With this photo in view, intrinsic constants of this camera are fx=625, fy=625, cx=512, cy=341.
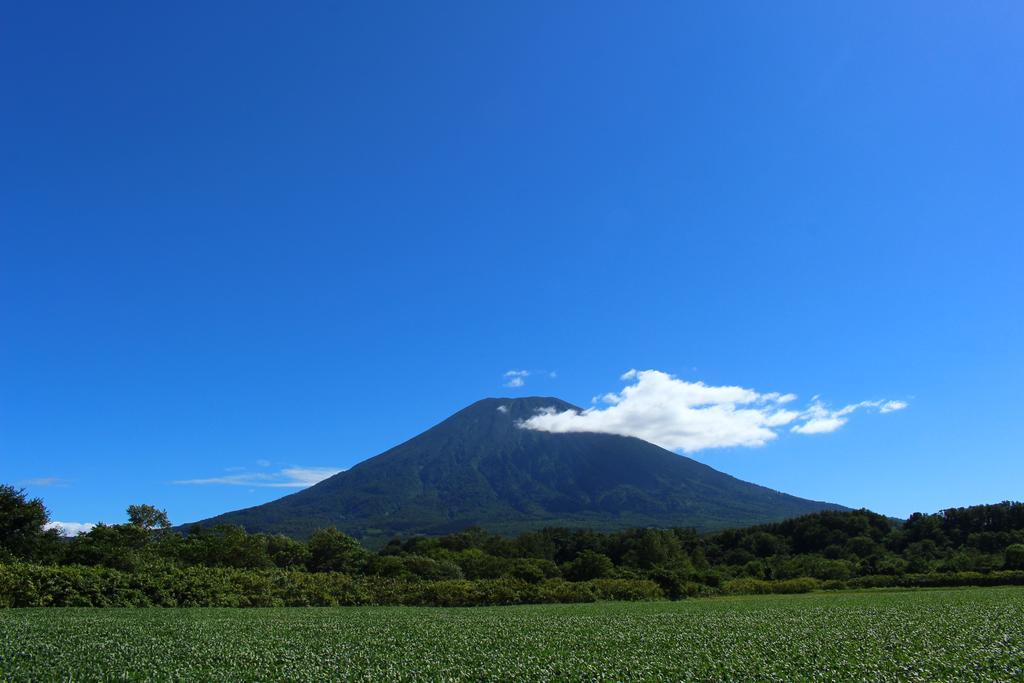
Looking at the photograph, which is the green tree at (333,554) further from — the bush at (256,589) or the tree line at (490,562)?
the bush at (256,589)

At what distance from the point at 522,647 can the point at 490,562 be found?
4264 cm

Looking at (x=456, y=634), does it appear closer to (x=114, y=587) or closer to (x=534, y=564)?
(x=114, y=587)

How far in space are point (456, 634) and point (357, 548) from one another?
43102 mm

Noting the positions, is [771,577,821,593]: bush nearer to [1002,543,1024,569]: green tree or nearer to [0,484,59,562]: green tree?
[1002,543,1024,569]: green tree

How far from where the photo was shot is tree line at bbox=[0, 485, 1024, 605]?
37.9 m

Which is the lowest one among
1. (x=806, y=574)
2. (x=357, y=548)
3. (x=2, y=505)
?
(x=806, y=574)

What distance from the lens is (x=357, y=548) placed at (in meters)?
62.1

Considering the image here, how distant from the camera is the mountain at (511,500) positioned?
487 feet

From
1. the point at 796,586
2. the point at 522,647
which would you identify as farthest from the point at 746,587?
the point at 522,647

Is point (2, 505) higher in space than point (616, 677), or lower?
higher

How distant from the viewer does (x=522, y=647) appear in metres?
18.7

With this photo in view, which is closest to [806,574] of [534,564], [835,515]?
[835,515]

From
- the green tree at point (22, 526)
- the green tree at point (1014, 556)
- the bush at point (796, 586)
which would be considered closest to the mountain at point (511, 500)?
the bush at point (796, 586)

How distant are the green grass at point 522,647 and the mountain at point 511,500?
11134 centimetres
